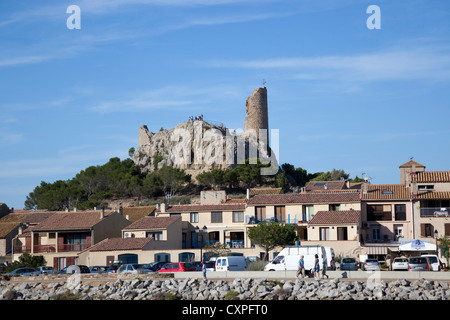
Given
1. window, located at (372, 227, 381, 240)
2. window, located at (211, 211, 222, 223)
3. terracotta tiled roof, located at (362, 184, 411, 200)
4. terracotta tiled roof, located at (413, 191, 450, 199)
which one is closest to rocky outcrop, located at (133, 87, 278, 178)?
window, located at (211, 211, 222, 223)

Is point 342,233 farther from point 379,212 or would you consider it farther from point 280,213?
point 280,213

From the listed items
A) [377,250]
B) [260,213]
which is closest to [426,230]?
[377,250]

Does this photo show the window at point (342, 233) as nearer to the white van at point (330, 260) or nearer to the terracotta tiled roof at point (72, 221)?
the white van at point (330, 260)

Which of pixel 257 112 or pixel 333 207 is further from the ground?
pixel 257 112

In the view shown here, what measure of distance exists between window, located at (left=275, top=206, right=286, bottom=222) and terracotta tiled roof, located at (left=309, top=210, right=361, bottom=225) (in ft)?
13.9

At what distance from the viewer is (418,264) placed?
39.8m

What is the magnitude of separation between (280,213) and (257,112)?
212ft

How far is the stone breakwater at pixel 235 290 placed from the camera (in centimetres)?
3306

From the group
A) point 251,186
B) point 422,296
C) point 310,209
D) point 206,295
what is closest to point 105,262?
point 310,209

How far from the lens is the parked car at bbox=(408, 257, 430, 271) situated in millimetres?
39562

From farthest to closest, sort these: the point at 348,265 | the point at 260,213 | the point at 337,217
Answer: the point at 260,213 < the point at 337,217 < the point at 348,265

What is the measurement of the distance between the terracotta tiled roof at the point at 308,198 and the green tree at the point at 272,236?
612cm

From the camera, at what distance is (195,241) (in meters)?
64.0
